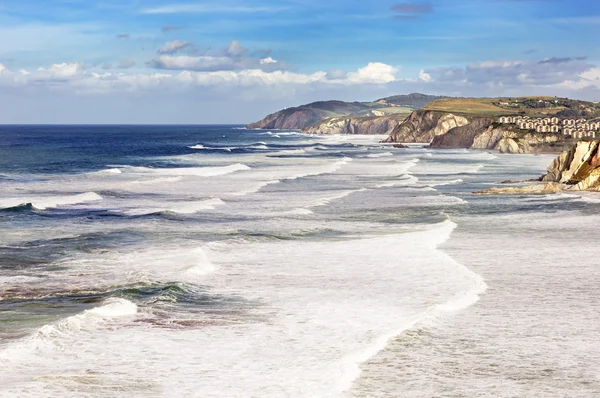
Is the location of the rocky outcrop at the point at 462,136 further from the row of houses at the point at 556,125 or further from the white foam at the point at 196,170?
the white foam at the point at 196,170

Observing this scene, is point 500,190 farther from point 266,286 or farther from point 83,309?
point 83,309

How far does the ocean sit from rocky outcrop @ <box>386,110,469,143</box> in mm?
131041

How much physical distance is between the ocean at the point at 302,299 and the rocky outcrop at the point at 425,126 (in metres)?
131

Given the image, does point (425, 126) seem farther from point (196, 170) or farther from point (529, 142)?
point (196, 170)

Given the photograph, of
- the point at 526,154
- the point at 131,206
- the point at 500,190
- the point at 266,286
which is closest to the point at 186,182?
the point at 131,206

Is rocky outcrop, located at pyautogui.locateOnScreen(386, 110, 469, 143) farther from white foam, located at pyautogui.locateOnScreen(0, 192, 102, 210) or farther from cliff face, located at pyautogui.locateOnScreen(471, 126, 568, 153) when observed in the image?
white foam, located at pyautogui.locateOnScreen(0, 192, 102, 210)

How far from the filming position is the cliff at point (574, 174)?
57.3 m

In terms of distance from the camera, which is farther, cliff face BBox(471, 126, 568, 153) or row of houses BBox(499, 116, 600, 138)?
row of houses BBox(499, 116, 600, 138)

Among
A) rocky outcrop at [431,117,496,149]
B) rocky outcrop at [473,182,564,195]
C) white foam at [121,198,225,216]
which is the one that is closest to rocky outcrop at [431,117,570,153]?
rocky outcrop at [431,117,496,149]

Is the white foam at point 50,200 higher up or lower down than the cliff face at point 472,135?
lower down

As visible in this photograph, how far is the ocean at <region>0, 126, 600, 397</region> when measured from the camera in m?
17.1

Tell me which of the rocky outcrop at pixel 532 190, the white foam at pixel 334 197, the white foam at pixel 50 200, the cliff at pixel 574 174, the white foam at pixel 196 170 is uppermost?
the cliff at pixel 574 174

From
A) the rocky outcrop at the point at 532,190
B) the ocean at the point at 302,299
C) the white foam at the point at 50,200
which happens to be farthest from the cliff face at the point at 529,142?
the white foam at the point at 50,200

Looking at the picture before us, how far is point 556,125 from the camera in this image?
174625 millimetres
